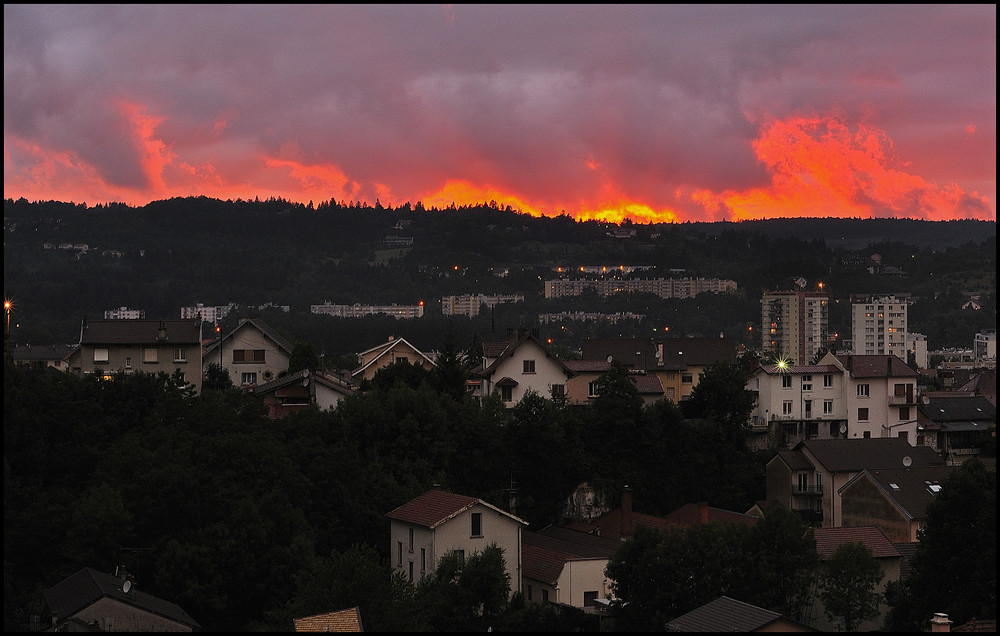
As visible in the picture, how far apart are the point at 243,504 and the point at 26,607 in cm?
680

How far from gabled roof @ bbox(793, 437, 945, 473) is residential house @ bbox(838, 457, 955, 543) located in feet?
3.90

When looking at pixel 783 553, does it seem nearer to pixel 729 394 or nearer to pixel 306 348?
pixel 729 394

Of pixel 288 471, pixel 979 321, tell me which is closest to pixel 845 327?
pixel 979 321

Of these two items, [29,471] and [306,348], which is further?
[306,348]

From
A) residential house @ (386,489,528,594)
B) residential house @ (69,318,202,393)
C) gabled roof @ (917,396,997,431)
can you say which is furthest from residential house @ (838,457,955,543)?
residential house @ (69,318,202,393)

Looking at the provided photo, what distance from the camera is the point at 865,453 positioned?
174ft

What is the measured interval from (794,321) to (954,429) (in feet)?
356

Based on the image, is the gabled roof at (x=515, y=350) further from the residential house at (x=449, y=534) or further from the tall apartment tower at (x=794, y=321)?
the tall apartment tower at (x=794, y=321)

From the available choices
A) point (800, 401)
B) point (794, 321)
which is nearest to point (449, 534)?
point (800, 401)

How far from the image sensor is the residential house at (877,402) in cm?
5906

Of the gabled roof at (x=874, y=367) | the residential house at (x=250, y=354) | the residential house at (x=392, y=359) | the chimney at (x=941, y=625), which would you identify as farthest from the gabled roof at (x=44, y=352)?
the chimney at (x=941, y=625)

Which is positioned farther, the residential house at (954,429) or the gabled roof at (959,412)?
the gabled roof at (959,412)

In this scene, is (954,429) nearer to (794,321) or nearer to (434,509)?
(434,509)

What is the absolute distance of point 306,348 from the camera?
2131 inches
